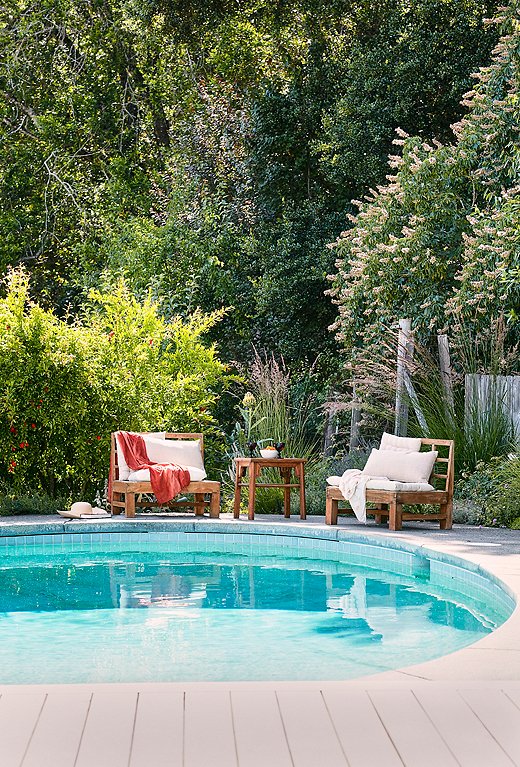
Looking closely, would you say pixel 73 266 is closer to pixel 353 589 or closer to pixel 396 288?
pixel 396 288

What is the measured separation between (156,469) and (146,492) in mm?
214

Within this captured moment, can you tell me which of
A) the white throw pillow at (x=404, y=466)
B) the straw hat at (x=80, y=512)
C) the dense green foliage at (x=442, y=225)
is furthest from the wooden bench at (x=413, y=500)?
the dense green foliage at (x=442, y=225)

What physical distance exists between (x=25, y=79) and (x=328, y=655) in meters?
13.7

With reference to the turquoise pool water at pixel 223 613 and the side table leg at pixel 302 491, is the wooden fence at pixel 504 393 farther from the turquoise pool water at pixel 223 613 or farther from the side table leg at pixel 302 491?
the turquoise pool water at pixel 223 613

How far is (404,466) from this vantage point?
28.2 feet

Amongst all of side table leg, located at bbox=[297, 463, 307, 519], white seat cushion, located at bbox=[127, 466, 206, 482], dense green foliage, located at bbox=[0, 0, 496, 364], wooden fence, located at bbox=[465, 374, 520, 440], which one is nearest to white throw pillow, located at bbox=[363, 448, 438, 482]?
side table leg, located at bbox=[297, 463, 307, 519]

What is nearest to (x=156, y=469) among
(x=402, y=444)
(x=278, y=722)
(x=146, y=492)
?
(x=146, y=492)

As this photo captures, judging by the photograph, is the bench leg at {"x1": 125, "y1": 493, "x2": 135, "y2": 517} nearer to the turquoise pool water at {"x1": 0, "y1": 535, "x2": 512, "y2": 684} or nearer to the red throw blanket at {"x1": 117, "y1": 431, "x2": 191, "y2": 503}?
the red throw blanket at {"x1": 117, "y1": 431, "x2": 191, "y2": 503}

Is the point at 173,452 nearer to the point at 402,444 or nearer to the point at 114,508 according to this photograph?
the point at 114,508

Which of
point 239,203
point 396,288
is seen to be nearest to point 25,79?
point 239,203

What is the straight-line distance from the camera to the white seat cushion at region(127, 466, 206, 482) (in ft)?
29.6

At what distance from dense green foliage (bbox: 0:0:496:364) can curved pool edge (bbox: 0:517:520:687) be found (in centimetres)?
437

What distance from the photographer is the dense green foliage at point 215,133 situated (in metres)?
13.8

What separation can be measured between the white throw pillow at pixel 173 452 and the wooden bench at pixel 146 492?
20cm
